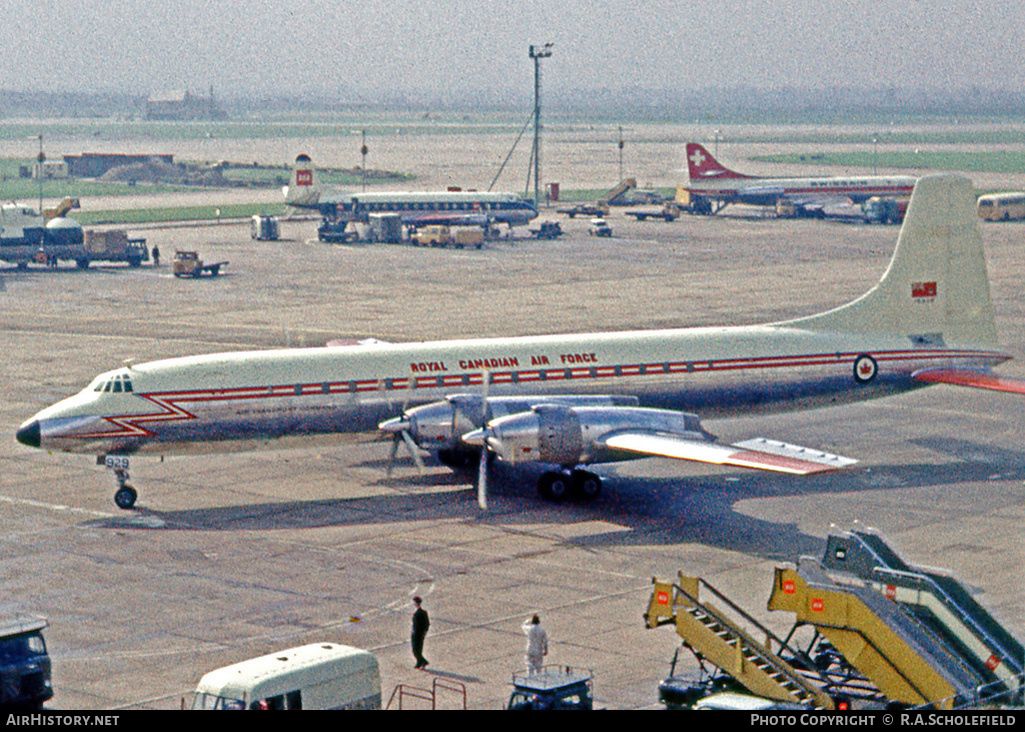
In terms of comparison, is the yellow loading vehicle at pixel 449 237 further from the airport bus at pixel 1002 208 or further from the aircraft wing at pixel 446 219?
the airport bus at pixel 1002 208

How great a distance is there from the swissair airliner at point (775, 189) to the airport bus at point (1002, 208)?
309 inches

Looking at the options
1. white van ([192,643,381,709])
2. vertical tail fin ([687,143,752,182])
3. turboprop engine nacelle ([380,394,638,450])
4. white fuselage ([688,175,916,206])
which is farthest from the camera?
white fuselage ([688,175,916,206])

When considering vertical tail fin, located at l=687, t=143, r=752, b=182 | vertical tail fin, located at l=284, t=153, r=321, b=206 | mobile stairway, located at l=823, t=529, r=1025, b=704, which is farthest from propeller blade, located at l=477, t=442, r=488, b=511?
vertical tail fin, located at l=687, t=143, r=752, b=182

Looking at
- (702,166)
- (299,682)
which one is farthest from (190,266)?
(299,682)

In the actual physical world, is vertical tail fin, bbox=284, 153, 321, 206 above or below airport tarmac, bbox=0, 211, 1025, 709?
above

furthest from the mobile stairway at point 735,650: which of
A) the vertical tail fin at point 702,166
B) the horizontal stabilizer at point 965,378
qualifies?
the vertical tail fin at point 702,166

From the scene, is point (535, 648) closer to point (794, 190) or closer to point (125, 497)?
point (125, 497)

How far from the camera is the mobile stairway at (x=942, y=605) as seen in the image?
22.0 m

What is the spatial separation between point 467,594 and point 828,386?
1628cm

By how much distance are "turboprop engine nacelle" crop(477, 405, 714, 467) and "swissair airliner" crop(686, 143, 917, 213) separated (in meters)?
96.1

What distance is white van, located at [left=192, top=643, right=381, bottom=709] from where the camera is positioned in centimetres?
2116

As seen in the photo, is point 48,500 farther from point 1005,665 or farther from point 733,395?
point 1005,665

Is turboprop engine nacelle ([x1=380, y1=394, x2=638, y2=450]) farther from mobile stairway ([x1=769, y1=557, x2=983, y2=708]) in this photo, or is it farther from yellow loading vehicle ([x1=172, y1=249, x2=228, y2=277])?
yellow loading vehicle ([x1=172, y1=249, x2=228, y2=277])
